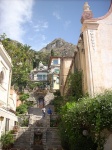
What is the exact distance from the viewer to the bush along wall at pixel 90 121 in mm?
10141

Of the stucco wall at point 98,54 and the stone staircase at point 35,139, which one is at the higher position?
the stucco wall at point 98,54

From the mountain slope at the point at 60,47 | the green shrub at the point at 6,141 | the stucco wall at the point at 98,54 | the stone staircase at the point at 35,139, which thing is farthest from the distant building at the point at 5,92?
the mountain slope at the point at 60,47

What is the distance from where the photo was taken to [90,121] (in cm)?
1073

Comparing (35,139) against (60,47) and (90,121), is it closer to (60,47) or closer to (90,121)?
(90,121)

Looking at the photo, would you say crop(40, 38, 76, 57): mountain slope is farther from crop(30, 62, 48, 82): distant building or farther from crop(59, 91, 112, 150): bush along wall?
crop(59, 91, 112, 150): bush along wall

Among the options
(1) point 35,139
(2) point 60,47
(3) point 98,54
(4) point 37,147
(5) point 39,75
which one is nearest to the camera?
(3) point 98,54

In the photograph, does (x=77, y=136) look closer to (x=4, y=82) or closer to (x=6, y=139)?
(x=6, y=139)

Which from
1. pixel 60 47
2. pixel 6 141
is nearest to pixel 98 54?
pixel 6 141

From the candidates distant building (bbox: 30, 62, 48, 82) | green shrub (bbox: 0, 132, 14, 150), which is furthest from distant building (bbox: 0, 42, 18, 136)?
distant building (bbox: 30, 62, 48, 82)

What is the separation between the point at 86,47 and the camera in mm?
17188

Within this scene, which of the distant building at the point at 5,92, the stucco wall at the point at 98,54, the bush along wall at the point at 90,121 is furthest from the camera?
the distant building at the point at 5,92

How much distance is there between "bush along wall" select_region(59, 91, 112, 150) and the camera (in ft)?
33.3

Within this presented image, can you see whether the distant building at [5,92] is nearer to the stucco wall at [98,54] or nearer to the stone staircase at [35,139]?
the stone staircase at [35,139]

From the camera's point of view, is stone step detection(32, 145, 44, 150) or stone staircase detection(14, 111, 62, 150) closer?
stone step detection(32, 145, 44, 150)
